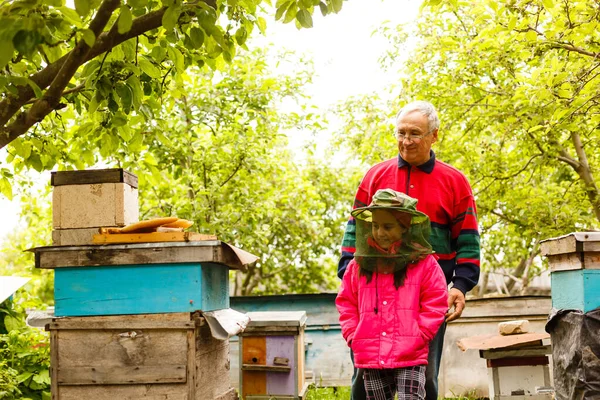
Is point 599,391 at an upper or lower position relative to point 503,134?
lower

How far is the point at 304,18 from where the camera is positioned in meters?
3.22

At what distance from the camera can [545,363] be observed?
511cm

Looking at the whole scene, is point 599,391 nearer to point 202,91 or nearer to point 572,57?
point 572,57

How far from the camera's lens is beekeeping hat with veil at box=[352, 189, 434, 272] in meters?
2.99

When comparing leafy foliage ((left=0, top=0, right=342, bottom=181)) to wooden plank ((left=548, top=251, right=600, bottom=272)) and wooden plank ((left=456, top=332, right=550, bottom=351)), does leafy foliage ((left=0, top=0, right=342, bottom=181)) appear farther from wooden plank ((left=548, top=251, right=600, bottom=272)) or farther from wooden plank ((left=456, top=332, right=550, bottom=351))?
wooden plank ((left=456, top=332, right=550, bottom=351))

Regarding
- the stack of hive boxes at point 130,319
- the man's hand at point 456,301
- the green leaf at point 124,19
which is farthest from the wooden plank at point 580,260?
the green leaf at point 124,19

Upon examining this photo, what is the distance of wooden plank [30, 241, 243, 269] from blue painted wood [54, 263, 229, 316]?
0.03 metres

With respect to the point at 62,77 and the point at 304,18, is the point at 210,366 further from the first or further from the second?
the point at 304,18

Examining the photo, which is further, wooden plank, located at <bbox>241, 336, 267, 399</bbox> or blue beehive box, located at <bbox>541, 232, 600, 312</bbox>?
wooden plank, located at <bbox>241, 336, 267, 399</bbox>

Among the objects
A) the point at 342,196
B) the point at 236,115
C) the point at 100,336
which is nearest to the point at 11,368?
the point at 100,336

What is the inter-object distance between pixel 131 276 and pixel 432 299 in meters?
1.57

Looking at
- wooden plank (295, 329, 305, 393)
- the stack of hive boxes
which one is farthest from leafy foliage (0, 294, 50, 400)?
wooden plank (295, 329, 305, 393)

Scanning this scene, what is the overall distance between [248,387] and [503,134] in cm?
368

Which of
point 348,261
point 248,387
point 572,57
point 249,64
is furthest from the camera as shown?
point 249,64
